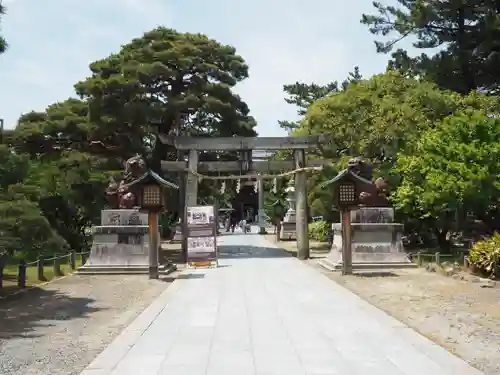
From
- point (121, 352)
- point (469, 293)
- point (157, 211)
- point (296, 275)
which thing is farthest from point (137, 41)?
point (121, 352)

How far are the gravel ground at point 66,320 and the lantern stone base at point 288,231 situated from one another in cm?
2374

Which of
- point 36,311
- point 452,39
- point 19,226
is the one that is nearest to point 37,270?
point 19,226

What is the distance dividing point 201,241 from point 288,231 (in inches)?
783

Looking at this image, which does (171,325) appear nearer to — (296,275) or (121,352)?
(121,352)

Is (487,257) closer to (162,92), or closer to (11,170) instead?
(11,170)

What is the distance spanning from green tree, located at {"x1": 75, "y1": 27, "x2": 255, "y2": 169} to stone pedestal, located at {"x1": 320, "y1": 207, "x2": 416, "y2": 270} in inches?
350

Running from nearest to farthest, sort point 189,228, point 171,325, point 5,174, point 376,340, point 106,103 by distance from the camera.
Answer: point 376,340 → point 171,325 → point 5,174 → point 189,228 → point 106,103

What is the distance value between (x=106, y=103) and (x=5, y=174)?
1141 centimetres

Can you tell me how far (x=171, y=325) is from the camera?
9344 millimetres

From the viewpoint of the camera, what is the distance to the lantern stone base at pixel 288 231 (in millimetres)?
39781

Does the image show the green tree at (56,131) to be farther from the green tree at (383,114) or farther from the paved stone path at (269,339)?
the paved stone path at (269,339)

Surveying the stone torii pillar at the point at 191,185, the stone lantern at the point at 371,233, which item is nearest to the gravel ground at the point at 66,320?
the stone lantern at the point at 371,233

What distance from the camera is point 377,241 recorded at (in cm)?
1914

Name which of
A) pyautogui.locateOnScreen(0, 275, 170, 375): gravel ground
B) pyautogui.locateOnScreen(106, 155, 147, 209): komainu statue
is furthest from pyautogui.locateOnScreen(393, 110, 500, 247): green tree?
pyautogui.locateOnScreen(106, 155, 147, 209): komainu statue
